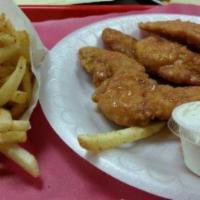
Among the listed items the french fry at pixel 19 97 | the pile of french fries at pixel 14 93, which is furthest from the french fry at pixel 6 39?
the french fry at pixel 19 97

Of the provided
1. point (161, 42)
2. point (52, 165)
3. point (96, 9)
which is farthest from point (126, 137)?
point (96, 9)

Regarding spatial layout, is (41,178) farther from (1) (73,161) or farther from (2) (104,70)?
(2) (104,70)

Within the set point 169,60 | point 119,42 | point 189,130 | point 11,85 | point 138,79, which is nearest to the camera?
point 189,130

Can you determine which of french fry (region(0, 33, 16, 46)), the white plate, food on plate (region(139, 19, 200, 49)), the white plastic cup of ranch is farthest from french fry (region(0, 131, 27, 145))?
food on plate (region(139, 19, 200, 49))

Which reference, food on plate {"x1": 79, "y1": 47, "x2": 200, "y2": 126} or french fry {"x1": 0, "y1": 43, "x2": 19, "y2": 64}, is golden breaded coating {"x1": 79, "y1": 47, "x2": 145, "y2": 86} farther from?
french fry {"x1": 0, "y1": 43, "x2": 19, "y2": 64}

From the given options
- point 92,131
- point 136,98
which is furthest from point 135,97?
point 92,131

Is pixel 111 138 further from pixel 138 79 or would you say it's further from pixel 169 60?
pixel 169 60

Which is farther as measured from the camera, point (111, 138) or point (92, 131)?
point (92, 131)
